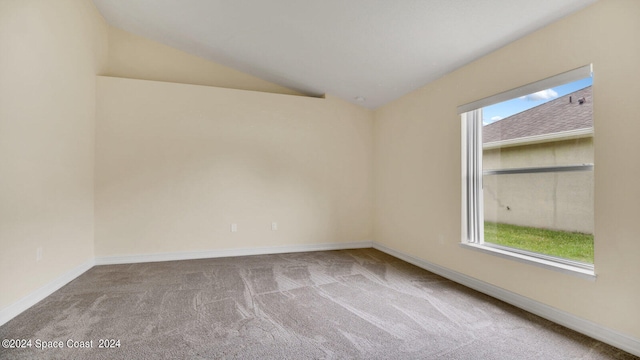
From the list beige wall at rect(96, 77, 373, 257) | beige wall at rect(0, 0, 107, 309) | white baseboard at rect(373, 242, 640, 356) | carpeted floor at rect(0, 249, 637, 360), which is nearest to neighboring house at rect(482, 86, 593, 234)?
white baseboard at rect(373, 242, 640, 356)

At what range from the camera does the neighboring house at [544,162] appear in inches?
83.7

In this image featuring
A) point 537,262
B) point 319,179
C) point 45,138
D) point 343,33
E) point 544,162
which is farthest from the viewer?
point 319,179

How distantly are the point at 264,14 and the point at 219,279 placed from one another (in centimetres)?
294

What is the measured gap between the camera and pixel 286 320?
2.17 m

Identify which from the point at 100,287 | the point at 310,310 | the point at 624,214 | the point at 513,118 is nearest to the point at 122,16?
the point at 100,287

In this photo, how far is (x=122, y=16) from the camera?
3.68 meters

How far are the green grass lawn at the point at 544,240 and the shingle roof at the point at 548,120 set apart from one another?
87 cm

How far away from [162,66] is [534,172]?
497cm

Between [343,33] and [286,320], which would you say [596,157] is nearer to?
[343,33]

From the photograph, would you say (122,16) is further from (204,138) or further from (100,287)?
(100,287)

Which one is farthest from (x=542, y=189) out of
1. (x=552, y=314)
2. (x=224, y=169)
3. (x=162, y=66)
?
(x=162, y=66)

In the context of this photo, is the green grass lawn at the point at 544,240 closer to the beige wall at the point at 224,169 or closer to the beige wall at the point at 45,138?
the beige wall at the point at 224,169

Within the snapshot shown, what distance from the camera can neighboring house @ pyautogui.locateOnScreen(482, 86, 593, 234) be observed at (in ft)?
6.97

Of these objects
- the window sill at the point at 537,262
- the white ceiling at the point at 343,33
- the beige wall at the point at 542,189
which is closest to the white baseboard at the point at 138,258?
the window sill at the point at 537,262
